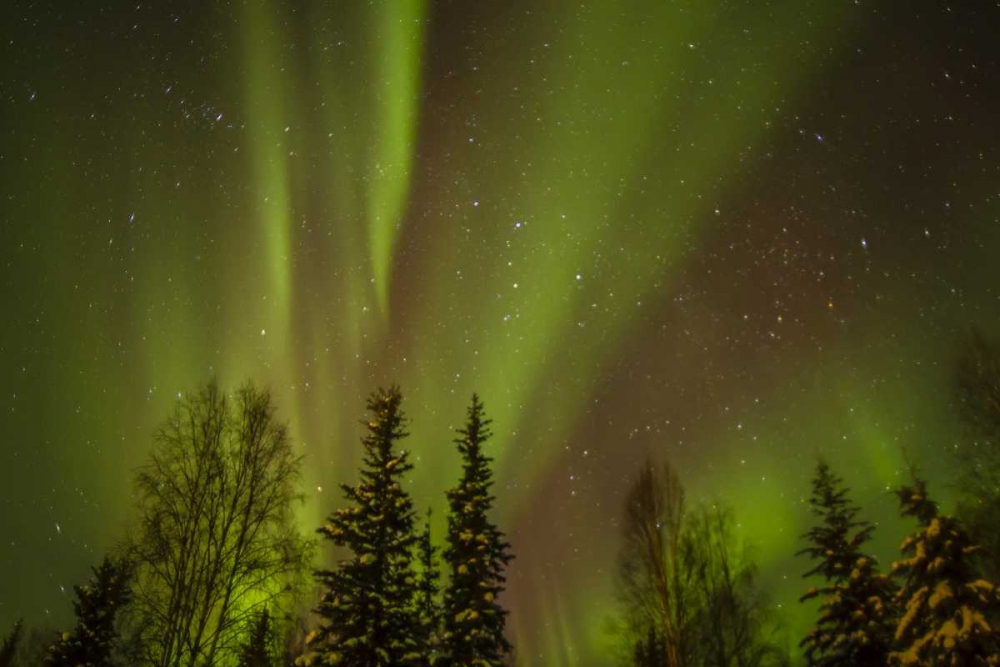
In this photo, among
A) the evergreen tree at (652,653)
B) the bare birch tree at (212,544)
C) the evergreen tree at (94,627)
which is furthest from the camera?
the evergreen tree at (652,653)

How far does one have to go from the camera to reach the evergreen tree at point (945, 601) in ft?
47.0

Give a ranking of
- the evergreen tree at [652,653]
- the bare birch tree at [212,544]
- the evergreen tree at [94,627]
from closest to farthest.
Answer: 1. the bare birch tree at [212,544]
2. the evergreen tree at [94,627]
3. the evergreen tree at [652,653]

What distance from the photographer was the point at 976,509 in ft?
63.4

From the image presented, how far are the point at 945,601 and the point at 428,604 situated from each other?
49.3ft

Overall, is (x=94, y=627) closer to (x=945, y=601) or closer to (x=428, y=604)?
(x=428, y=604)

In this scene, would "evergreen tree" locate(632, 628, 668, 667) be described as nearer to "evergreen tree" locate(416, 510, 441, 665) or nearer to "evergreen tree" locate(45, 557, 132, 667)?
"evergreen tree" locate(416, 510, 441, 665)

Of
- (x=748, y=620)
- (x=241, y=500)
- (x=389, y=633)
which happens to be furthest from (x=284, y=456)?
(x=748, y=620)

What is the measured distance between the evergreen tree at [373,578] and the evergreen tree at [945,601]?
12.2 m

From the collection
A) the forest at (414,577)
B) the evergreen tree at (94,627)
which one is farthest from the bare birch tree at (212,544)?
the evergreen tree at (94,627)

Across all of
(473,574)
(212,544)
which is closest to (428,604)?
(473,574)

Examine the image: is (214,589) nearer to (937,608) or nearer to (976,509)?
(937,608)

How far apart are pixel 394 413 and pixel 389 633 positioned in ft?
21.1

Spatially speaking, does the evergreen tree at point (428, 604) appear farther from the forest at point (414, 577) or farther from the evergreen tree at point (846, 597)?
the evergreen tree at point (846, 597)

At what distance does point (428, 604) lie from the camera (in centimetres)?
2286
